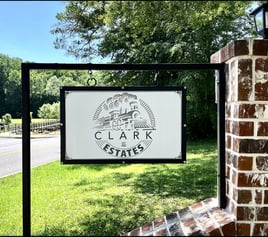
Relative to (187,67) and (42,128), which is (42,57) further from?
(187,67)

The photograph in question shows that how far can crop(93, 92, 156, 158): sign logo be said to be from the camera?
1517mm

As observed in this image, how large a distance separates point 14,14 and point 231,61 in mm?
1008

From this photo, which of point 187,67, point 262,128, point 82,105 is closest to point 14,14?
point 82,105

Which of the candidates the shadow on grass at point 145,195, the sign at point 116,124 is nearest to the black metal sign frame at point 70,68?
the sign at point 116,124

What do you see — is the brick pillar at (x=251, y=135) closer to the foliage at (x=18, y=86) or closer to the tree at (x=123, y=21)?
the tree at (x=123, y=21)

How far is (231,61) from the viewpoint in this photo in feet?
4.72

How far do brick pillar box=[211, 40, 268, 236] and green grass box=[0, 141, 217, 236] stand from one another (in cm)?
55

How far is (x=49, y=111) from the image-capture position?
1.74 metres

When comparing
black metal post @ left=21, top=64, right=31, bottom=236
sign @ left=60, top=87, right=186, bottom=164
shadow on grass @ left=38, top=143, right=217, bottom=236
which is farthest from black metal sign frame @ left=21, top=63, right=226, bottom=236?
shadow on grass @ left=38, top=143, right=217, bottom=236

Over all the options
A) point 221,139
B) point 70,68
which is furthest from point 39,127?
point 221,139

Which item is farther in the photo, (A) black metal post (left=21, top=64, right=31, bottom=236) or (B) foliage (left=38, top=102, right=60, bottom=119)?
(B) foliage (left=38, top=102, right=60, bottom=119)

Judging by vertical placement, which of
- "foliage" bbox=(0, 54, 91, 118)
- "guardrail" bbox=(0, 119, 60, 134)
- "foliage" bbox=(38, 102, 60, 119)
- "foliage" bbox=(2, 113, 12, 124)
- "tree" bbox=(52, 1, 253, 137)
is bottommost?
"guardrail" bbox=(0, 119, 60, 134)

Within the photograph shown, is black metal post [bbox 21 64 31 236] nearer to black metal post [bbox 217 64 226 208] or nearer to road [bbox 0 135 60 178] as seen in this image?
road [bbox 0 135 60 178]

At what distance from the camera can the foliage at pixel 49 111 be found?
1.68 metres
